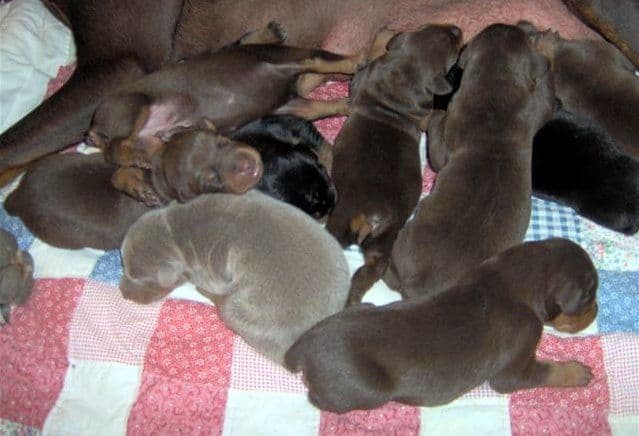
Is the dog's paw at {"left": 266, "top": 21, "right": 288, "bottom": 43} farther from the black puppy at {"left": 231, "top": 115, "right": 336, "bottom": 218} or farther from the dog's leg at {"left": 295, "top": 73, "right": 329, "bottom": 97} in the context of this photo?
the black puppy at {"left": 231, "top": 115, "right": 336, "bottom": 218}

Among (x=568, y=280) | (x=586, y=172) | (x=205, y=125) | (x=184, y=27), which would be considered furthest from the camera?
(x=184, y=27)

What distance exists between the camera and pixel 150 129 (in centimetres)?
276

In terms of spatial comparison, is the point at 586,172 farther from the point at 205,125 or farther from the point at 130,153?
the point at 130,153

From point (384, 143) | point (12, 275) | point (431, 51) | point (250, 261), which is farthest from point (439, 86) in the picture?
point (12, 275)

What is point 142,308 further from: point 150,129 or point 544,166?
point 544,166

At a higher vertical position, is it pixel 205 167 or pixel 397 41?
pixel 397 41

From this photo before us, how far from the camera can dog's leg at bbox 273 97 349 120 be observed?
9.55ft

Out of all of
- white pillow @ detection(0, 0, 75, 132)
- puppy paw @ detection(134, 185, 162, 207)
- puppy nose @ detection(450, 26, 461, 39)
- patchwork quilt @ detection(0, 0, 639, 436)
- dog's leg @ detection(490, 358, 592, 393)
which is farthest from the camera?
white pillow @ detection(0, 0, 75, 132)

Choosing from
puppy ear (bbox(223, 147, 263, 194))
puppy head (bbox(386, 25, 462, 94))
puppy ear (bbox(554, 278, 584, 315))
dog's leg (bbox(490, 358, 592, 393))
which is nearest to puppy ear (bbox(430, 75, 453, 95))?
puppy head (bbox(386, 25, 462, 94))

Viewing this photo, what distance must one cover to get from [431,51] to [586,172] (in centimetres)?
63

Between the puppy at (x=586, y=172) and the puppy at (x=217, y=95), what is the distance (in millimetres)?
745

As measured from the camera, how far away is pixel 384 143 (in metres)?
2.50

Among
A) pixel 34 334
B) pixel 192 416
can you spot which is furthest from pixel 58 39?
pixel 192 416

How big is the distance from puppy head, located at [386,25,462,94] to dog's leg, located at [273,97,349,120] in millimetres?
298
